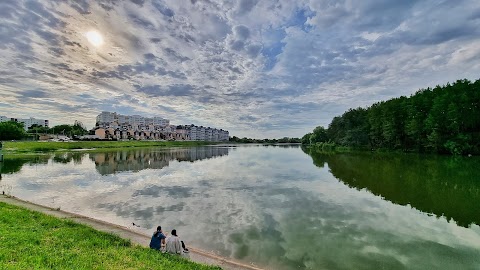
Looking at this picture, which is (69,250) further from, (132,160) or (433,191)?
(132,160)

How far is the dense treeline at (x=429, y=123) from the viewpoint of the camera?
60844 mm

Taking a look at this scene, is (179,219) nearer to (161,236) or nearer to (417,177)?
(161,236)

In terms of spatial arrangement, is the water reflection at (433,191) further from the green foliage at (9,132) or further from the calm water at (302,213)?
the green foliage at (9,132)

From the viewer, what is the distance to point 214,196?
21984 mm

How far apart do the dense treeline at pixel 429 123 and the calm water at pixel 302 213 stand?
Answer: 40.4 metres

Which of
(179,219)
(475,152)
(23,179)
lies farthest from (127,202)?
(475,152)

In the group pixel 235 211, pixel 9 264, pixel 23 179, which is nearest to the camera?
pixel 9 264

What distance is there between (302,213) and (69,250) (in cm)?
1249

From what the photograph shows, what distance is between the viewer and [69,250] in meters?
9.21

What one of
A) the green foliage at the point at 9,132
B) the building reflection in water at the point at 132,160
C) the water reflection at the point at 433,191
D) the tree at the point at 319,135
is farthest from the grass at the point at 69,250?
the tree at the point at 319,135

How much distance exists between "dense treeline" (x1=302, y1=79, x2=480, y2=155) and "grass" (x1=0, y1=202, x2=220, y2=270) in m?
72.8

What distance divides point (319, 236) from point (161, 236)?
7487 mm

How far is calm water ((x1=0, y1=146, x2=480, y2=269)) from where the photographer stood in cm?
1115

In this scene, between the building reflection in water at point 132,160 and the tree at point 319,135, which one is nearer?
the building reflection in water at point 132,160
